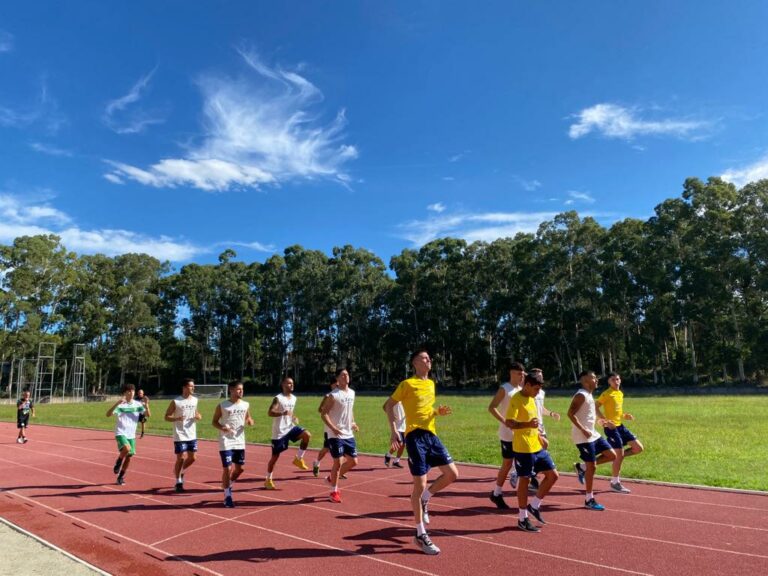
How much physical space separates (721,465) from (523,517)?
20.0ft

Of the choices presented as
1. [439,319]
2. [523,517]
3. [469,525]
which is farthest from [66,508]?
[439,319]

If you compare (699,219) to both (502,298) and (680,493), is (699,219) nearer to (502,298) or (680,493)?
(502,298)

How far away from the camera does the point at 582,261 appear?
4928 cm

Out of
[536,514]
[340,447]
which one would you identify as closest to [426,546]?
[536,514]

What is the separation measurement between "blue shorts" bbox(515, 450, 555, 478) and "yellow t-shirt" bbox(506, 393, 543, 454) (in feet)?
0.20

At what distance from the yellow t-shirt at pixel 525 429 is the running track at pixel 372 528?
0.99 meters

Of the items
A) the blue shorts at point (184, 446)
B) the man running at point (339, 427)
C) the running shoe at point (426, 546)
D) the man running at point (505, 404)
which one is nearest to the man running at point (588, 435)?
the man running at point (505, 404)

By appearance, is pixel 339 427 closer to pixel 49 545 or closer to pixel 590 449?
pixel 590 449

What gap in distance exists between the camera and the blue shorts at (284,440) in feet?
29.7

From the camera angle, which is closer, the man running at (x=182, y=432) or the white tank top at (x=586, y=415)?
the white tank top at (x=586, y=415)

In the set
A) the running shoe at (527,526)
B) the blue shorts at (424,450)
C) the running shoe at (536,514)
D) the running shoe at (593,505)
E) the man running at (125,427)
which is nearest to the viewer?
the blue shorts at (424,450)

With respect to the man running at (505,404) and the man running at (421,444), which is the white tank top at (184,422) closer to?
the man running at (421,444)

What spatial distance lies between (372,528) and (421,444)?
1.56 m

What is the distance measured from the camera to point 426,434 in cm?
574
